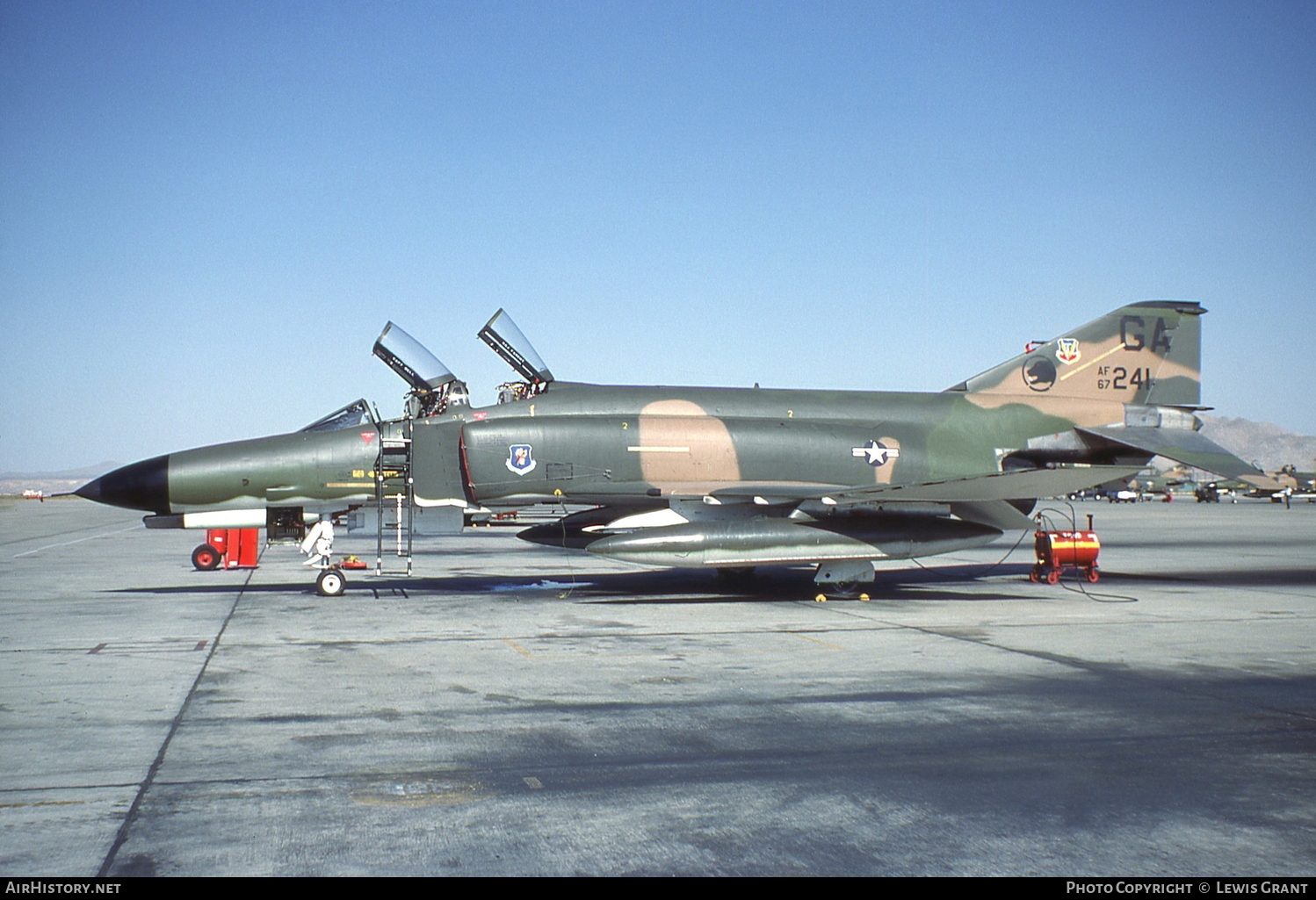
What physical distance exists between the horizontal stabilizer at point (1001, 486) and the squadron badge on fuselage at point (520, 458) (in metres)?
4.25

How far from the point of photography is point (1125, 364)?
54.2 ft

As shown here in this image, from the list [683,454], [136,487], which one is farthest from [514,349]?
[136,487]

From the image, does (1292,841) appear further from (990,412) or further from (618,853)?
(990,412)

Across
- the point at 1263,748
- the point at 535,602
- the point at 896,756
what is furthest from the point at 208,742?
the point at 535,602

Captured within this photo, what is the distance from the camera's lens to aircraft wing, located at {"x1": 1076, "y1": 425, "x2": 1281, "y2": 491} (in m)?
13.7

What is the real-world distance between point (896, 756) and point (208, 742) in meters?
4.15

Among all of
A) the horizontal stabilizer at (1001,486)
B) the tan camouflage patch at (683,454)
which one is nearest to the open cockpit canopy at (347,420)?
the tan camouflage patch at (683,454)

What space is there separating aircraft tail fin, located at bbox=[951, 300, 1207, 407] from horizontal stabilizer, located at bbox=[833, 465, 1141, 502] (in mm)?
2765

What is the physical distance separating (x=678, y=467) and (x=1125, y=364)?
25.8ft

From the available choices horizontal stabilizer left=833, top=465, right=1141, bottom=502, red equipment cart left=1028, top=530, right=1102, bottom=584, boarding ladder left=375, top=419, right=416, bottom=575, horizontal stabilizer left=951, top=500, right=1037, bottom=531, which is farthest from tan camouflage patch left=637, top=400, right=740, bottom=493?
red equipment cart left=1028, top=530, right=1102, bottom=584

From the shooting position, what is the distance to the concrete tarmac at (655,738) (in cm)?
440

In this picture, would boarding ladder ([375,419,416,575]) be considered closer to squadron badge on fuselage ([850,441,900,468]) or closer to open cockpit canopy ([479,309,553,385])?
open cockpit canopy ([479,309,553,385])

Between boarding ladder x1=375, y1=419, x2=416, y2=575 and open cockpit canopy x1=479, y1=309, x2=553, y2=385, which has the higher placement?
open cockpit canopy x1=479, y1=309, x2=553, y2=385

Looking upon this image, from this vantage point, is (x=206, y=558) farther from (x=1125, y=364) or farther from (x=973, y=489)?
(x=1125, y=364)
